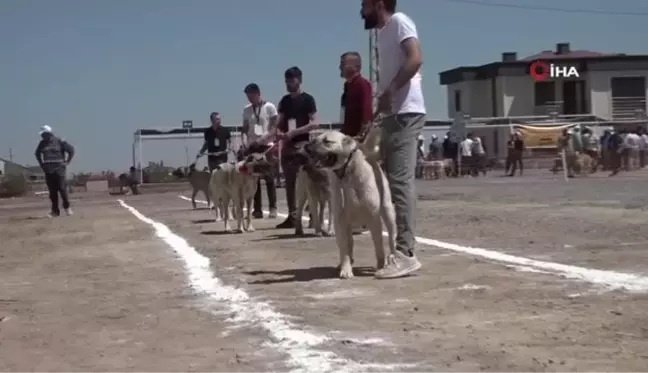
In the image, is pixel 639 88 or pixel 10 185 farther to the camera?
pixel 639 88

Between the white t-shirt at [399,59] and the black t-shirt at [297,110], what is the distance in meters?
5.03

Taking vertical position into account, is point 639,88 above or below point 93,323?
above

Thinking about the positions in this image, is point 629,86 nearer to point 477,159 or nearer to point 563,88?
point 563,88

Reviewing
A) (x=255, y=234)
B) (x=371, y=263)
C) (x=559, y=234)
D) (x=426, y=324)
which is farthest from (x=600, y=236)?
(x=426, y=324)

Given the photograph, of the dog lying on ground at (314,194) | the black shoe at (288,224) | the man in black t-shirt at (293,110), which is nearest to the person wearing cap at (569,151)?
the black shoe at (288,224)

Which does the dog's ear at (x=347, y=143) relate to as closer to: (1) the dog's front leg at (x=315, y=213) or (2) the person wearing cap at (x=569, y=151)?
(1) the dog's front leg at (x=315, y=213)

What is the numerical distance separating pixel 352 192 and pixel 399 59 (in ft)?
3.75

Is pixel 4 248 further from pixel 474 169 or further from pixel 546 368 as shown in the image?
pixel 474 169

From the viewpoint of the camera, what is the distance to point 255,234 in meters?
12.9

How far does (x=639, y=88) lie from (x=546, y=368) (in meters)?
63.9

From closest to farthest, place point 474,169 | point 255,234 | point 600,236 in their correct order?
1. point 600,236
2. point 255,234
3. point 474,169

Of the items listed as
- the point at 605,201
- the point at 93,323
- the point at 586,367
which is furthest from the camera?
the point at 605,201

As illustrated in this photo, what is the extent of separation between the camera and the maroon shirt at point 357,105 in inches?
385

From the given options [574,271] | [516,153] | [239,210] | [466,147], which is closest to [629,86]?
[466,147]
